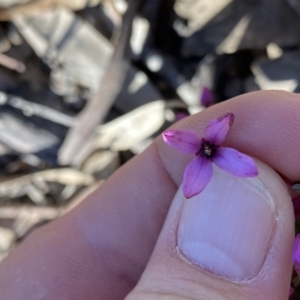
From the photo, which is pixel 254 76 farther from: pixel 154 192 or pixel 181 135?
pixel 181 135

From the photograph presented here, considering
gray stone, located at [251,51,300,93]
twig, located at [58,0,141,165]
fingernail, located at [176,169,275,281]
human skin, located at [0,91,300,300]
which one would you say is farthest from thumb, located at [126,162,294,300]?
twig, located at [58,0,141,165]

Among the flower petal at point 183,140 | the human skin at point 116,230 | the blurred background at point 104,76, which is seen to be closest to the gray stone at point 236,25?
the blurred background at point 104,76

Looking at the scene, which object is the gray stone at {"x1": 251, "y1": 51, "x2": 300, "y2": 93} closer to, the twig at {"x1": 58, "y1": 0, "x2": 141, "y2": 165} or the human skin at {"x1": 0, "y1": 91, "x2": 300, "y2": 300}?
the human skin at {"x1": 0, "y1": 91, "x2": 300, "y2": 300}

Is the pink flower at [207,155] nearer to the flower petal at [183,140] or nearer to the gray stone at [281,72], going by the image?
the flower petal at [183,140]

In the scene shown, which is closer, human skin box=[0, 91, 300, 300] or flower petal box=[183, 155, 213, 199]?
flower petal box=[183, 155, 213, 199]

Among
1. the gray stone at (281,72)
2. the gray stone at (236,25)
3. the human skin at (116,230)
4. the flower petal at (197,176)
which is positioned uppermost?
the gray stone at (236,25)

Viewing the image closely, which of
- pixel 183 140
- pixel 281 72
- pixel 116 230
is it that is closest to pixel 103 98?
pixel 116 230
